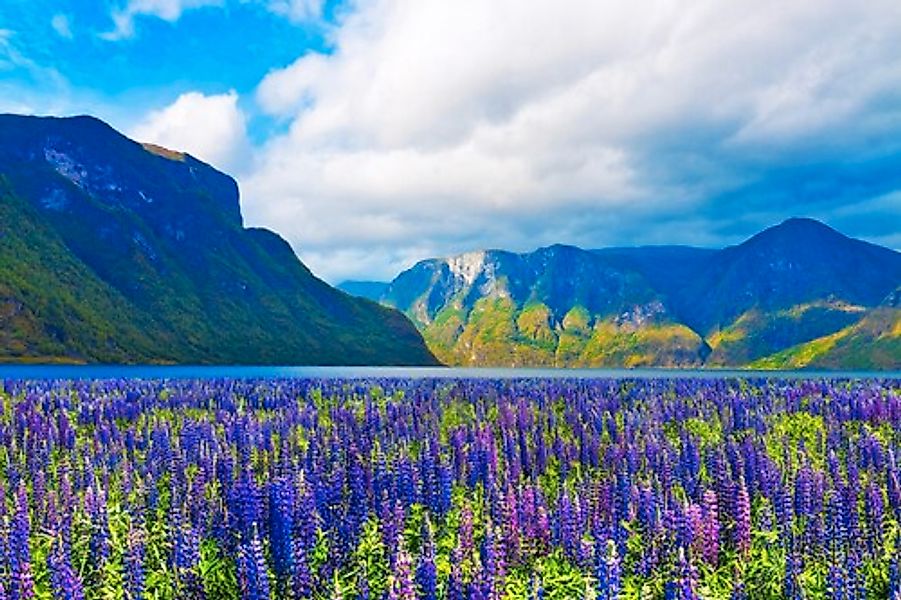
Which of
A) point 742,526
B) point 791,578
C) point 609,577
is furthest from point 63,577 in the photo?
point 742,526

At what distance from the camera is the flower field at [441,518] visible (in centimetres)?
846

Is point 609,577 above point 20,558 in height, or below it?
above

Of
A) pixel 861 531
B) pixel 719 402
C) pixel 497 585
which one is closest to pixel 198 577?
pixel 497 585

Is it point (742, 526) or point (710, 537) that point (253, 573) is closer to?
point (710, 537)

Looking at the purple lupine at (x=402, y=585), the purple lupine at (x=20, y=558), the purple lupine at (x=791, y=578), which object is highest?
the purple lupine at (x=402, y=585)

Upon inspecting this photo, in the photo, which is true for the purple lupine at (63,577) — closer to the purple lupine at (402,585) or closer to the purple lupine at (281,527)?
the purple lupine at (281,527)

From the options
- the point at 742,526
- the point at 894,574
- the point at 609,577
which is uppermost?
the point at 609,577

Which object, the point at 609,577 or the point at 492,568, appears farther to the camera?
the point at 492,568

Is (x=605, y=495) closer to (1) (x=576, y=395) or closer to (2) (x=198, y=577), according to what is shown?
(2) (x=198, y=577)

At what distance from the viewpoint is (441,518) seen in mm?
12852

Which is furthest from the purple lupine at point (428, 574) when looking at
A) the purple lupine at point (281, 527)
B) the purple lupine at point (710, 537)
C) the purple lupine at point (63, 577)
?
the purple lupine at point (710, 537)

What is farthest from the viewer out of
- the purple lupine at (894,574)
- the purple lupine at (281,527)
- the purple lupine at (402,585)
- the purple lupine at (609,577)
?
the purple lupine at (281,527)

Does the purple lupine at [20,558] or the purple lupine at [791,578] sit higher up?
the purple lupine at [20,558]

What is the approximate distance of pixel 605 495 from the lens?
12.5 metres
